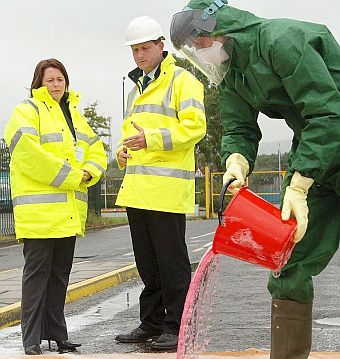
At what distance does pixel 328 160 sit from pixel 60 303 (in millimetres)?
2529

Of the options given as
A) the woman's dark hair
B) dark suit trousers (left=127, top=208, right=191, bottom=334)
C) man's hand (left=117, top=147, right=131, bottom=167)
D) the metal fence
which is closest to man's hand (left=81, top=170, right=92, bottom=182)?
man's hand (left=117, top=147, right=131, bottom=167)

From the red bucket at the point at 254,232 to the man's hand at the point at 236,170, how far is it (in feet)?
0.66

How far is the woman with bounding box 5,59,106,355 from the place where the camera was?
208 inches

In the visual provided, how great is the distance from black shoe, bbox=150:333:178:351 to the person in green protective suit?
1.42 m

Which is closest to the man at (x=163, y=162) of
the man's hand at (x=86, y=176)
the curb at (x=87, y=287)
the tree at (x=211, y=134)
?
the man's hand at (x=86, y=176)

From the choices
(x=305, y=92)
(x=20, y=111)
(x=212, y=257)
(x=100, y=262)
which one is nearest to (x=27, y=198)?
(x=20, y=111)

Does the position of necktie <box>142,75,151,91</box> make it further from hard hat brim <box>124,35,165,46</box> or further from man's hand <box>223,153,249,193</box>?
man's hand <box>223,153,249,193</box>

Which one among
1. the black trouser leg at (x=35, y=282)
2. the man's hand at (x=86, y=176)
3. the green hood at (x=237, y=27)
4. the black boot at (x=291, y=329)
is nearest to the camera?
the green hood at (x=237, y=27)

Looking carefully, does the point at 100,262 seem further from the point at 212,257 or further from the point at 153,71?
the point at 212,257

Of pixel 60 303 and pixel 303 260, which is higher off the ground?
pixel 303 260

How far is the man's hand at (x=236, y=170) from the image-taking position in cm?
390

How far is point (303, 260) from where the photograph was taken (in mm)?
3840

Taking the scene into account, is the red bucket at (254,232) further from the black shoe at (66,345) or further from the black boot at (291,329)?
the black shoe at (66,345)

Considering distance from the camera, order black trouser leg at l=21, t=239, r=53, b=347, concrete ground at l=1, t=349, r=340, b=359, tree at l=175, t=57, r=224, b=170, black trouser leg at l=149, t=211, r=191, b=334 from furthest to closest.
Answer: tree at l=175, t=57, r=224, b=170 → black trouser leg at l=149, t=211, r=191, b=334 → black trouser leg at l=21, t=239, r=53, b=347 → concrete ground at l=1, t=349, r=340, b=359
